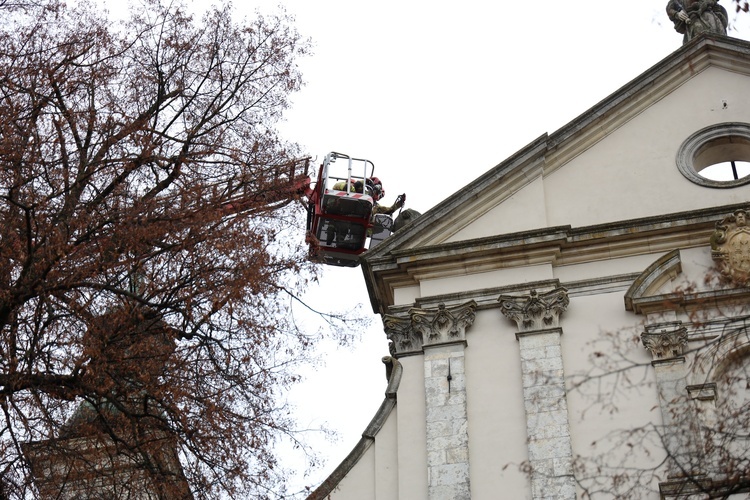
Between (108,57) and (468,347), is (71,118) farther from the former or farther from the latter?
A: (468,347)

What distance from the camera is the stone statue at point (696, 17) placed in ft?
72.1

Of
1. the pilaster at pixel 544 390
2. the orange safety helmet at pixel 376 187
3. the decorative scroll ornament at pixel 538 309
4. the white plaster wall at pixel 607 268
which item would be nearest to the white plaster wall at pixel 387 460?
the pilaster at pixel 544 390

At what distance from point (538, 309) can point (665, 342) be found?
6.11 ft

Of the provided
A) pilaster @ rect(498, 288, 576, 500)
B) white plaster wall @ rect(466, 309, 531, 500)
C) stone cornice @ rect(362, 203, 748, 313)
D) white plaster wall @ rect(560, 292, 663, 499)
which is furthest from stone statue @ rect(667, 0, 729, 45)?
white plaster wall @ rect(466, 309, 531, 500)

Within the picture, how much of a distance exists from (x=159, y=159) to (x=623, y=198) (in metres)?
7.51

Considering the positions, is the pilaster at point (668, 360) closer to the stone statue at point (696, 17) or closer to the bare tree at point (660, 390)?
the bare tree at point (660, 390)

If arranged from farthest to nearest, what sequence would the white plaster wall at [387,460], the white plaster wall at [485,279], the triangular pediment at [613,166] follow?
1. the triangular pediment at [613,166]
2. the white plaster wall at [485,279]
3. the white plaster wall at [387,460]

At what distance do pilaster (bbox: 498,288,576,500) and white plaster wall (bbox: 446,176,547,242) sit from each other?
1341mm

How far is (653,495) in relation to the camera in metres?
17.0

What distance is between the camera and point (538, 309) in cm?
1888

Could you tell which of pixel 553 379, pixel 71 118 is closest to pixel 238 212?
pixel 71 118

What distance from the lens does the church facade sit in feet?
57.6

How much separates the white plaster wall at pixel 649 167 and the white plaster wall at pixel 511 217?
15 centimetres

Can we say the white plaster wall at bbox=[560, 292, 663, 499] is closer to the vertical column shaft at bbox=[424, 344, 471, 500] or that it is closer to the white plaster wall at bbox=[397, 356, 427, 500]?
the vertical column shaft at bbox=[424, 344, 471, 500]
